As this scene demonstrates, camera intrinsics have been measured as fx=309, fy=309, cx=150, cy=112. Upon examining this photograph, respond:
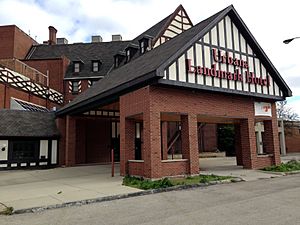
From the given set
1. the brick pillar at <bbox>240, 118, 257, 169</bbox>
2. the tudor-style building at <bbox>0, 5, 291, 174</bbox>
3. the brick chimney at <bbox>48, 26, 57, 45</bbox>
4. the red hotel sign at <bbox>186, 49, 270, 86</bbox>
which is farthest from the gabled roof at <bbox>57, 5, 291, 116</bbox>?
the brick chimney at <bbox>48, 26, 57, 45</bbox>

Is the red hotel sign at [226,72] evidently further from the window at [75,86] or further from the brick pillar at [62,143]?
the window at [75,86]

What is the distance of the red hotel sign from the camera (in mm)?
13711

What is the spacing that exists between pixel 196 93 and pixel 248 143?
4.20 meters

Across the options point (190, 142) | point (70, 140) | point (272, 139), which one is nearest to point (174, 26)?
point (70, 140)

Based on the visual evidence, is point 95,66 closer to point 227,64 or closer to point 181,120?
point 227,64

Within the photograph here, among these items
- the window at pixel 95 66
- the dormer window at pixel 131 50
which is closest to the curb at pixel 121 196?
the dormer window at pixel 131 50

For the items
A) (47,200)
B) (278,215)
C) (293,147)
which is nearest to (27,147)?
(47,200)

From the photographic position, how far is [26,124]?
2180 centimetres

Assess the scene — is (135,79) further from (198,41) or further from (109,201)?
(109,201)

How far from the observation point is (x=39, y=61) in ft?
122

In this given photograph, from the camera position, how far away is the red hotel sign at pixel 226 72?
13.7 m

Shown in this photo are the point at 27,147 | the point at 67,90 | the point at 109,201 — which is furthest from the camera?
the point at 67,90

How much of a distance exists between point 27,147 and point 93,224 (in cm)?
1677

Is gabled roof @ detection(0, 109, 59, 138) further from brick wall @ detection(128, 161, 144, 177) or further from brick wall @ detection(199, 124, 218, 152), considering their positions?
brick wall @ detection(199, 124, 218, 152)
